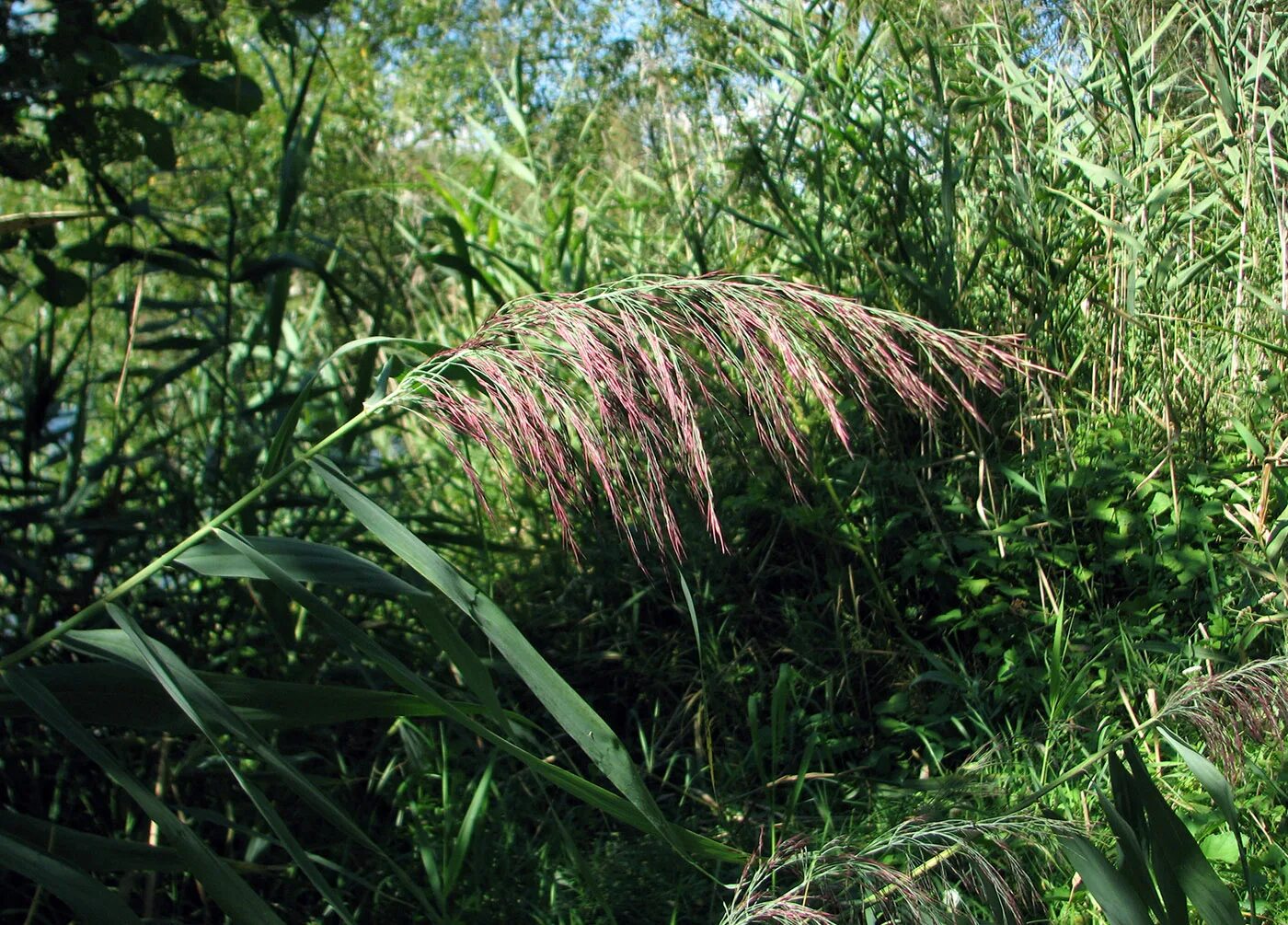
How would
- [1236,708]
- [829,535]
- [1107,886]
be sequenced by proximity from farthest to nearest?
[829,535] → [1236,708] → [1107,886]

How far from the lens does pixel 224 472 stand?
114 inches

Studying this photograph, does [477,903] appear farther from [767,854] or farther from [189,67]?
[189,67]

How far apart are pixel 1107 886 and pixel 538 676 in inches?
29.4

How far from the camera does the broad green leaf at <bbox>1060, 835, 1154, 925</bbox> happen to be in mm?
1397

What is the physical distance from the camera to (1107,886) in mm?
1410

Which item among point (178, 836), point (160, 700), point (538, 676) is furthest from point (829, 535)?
point (178, 836)

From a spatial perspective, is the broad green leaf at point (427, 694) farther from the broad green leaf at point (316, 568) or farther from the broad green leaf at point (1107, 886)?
the broad green leaf at point (1107, 886)

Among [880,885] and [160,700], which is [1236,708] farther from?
[160,700]

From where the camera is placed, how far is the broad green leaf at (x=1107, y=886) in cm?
140

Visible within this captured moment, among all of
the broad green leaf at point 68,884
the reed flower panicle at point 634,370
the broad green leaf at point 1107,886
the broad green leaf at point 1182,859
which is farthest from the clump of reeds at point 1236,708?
the broad green leaf at point 68,884

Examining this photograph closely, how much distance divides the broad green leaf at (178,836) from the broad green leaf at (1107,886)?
0.94 m

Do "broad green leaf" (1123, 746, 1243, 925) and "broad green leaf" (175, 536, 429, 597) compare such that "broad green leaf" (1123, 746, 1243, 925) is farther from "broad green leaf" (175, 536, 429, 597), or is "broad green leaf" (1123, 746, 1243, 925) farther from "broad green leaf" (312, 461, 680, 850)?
"broad green leaf" (175, 536, 429, 597)

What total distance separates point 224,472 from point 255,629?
1.51ft

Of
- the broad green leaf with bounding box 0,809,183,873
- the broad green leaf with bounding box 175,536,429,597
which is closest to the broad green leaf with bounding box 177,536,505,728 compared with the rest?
the broad green leaf with bounding box 175,536,429,597
